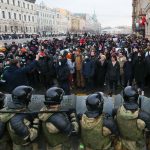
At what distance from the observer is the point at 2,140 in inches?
173

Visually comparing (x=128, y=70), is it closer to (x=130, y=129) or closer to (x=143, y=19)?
(x=130, y=129)

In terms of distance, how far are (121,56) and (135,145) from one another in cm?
735

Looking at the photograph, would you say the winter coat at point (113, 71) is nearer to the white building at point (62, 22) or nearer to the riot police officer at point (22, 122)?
the riot police officer at point (22, 122)

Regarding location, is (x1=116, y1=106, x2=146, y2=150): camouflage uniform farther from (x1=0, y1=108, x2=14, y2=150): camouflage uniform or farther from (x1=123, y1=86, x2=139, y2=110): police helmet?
(x1=0, y1=108, x2=14, y2=150): camouflage uniform

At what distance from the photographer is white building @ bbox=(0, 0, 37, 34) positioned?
77.1 metres

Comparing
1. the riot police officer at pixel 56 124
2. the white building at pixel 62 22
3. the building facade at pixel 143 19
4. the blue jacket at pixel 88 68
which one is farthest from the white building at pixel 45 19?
the riot police officer at pixel 56 124

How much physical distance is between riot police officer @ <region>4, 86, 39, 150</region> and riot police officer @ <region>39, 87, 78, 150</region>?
0.55ft

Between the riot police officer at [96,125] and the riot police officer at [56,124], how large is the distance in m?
0.22

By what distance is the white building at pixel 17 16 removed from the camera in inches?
3037

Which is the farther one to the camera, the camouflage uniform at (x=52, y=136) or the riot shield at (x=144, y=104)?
the riot shield at (x=144, y=104)

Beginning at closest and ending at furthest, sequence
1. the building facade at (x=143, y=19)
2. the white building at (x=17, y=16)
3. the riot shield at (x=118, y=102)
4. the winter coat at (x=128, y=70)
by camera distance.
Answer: the riot shield at (x=118, y=102) → the winter coat at (x=128, y=70) → the building facade at (x=143, y=19) → the white building at (x=17, y=16)

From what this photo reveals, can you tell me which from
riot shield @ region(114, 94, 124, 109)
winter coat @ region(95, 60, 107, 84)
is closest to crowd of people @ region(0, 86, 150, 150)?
riot shield @ region(114, 94, 124, 109)

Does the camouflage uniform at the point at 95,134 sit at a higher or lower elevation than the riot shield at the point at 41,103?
lower

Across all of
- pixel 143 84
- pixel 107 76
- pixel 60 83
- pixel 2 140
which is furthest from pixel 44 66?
pixel 2 140
